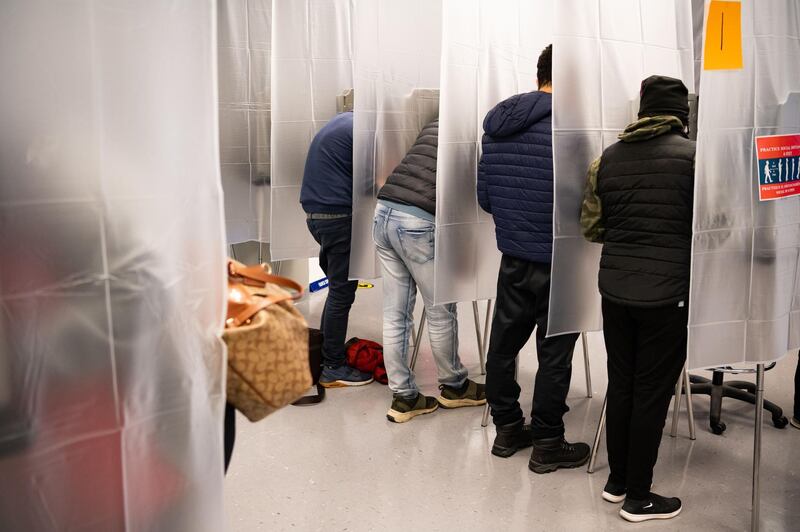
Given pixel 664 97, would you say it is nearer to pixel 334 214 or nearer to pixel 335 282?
pixel 334 214

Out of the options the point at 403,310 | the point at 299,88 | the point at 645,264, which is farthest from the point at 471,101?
the point at 299,88

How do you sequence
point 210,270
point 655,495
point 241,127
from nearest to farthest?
point 210,270 < point 655,495 < point 241,127

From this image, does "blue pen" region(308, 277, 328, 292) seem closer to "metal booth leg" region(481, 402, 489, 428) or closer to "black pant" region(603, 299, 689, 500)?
"metal booth leg" region(481, 402, 489, 428)

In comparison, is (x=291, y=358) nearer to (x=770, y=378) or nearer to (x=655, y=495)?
(x=655, y=495)

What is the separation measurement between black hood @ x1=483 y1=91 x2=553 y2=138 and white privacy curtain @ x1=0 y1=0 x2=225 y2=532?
147 cm

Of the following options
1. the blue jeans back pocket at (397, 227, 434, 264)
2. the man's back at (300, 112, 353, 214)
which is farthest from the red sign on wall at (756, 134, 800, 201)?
the man's back at (300, 112, 353, 214)

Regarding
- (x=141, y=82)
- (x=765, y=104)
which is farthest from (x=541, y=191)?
(x=141, y=82)

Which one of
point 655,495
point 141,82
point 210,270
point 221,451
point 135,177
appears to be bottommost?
point 655,495

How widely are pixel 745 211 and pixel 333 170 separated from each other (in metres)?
1.80

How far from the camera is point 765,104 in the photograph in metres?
2.03

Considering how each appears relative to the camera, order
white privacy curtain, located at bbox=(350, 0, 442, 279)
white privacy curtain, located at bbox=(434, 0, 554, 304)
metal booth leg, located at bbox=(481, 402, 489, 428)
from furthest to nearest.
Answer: white privacy curtain, located at bbox=(350, 0, 442, 279) < metal booth leg, located at bbox=(481, 402, 489, 428) < white privacy curtain, located at bbox=(434, 0, 554, 304)

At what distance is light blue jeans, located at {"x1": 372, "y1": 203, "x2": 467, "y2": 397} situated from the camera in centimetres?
302

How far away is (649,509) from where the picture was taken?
2359 millimetres

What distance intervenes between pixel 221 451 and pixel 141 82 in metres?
0.62
